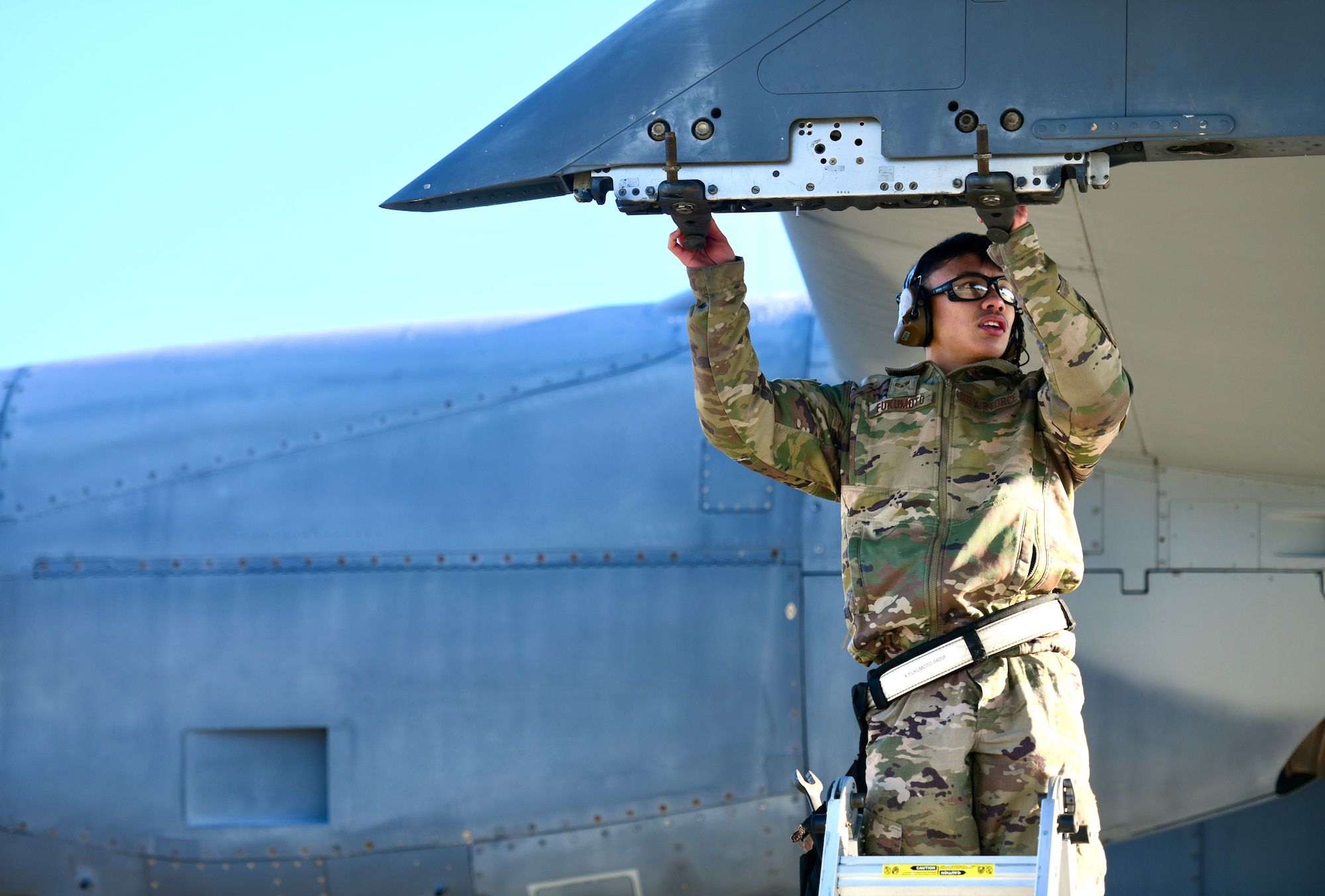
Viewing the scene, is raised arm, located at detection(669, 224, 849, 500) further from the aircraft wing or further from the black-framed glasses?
the black-framed glasses

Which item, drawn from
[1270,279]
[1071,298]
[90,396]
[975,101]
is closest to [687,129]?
[975,101]

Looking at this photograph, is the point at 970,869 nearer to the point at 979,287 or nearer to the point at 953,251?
the point at 979,287

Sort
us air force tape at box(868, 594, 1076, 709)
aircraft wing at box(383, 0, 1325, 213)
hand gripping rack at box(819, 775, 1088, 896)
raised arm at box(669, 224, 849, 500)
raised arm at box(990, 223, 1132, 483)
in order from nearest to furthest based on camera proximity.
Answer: hand gripping rack at box(819, 775, 1088, 896) → aircraft wing at box(383, 0, 1325, 213) → raised arm at box(990, 223, 1132, 483) → us air force tape at box(868, 594, 1076, 709) → raised arm at box(669, 224, 849, 500)

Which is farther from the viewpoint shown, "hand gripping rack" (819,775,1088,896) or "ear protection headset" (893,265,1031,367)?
"ear protection headset" (893,265,1031,367)

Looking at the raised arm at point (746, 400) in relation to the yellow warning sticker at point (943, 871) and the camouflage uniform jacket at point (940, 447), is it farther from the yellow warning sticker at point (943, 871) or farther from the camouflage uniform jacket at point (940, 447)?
the yellow warning sticker at point (943, 871)

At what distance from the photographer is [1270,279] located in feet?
10.7

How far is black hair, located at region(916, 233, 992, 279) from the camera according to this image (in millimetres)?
3074

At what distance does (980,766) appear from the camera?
2758 millimetres

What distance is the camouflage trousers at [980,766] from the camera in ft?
8.81

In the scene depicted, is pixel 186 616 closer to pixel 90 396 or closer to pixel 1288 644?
pixel 90 396

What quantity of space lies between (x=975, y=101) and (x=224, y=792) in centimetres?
363

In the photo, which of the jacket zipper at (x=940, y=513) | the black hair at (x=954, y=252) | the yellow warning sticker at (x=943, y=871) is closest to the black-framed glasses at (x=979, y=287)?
the black hair at (x=954, y=252)

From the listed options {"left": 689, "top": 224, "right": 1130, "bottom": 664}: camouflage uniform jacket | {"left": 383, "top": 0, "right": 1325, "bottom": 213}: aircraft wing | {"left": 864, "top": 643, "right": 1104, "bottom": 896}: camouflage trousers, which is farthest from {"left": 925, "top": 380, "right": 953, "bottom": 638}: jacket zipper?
{"left": 383, "top": 0, "right": 1325, "bottom": 213}: aircraft wing

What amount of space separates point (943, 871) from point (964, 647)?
49 centimetres
